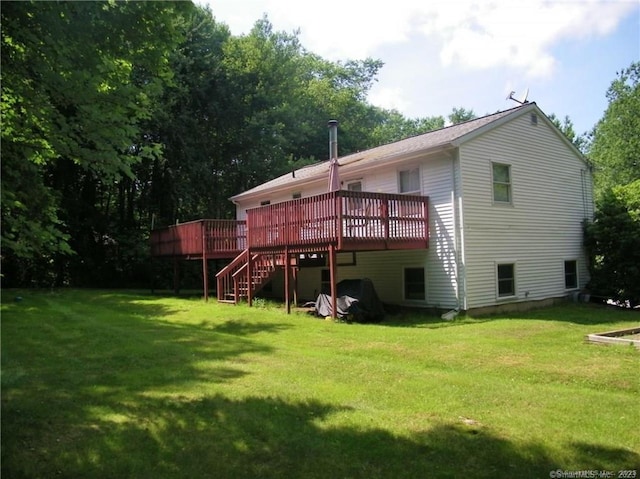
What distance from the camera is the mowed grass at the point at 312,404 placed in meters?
3.83

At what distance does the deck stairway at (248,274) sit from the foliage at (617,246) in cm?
1045

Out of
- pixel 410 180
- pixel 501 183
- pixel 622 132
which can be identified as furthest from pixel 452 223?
pixel 622 132

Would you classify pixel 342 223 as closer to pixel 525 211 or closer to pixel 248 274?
pixel 248 274

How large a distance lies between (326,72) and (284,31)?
6.79 metres

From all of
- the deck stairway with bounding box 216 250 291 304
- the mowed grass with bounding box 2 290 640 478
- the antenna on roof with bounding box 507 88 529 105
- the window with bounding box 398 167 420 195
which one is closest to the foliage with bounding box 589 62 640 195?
the antenna on roof with bounding box 507 88 529 105

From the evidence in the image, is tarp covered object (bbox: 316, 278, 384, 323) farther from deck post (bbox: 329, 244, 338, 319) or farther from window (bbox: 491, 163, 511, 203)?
window (bbox: 491, 163, 511, 203)

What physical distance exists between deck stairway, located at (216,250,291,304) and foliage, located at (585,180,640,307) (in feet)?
34.3

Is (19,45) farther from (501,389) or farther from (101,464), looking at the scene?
(501,389)

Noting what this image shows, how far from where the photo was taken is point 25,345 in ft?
26.9

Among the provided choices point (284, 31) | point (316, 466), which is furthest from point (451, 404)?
point (284, 31)

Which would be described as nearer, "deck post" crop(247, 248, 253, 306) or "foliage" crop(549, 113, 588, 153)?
"deck post" crop(247, 248, 253, 306)

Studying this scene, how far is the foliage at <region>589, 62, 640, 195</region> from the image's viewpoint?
3738 cm

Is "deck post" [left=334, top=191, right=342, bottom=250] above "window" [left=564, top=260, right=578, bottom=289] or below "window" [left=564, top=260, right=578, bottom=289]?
above

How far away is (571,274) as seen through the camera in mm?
17188
